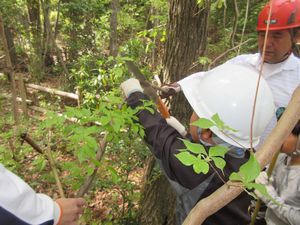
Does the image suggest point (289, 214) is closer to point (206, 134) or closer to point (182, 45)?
point (206, 134)

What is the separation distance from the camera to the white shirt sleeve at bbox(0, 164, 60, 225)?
116cm

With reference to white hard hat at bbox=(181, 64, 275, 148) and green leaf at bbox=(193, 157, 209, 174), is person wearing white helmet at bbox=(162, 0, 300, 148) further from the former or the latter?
green leaf at bbox=(193, 157, 209, 174)

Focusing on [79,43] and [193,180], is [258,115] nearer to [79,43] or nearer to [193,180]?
[193,180]

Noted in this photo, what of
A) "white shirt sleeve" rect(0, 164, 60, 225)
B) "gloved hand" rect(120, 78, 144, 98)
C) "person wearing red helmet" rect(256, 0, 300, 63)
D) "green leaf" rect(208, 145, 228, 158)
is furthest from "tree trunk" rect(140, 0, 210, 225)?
"green leaf" rect(208, 145, 228, 158)

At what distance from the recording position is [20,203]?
1204 mm

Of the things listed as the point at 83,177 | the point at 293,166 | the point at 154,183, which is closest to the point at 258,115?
the point at 293,166

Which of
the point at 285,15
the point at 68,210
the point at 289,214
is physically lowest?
the point at 289,214

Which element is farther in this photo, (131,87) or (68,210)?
(131,87)

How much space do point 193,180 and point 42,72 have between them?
9890 mm

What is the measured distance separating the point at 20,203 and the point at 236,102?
1173 mm

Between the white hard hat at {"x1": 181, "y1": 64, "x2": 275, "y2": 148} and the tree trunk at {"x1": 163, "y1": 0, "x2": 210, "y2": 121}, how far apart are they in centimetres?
120

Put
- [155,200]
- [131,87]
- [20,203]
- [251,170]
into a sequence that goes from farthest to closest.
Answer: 1. [155,200]
2. [131,87]
3. [20,203]
4. [251,170]

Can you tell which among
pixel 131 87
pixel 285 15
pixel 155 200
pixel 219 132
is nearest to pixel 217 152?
pixel 219 132

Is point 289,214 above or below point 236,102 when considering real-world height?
below
